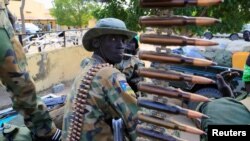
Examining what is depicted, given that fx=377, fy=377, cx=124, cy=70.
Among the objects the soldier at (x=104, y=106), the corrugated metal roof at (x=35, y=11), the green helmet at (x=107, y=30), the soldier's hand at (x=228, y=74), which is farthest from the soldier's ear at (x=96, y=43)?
the corrugated metal roof at (x=35, y=11)

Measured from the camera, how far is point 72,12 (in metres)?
36.1

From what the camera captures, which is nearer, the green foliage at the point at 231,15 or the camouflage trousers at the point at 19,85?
the camouflage trousers at the point at 19,85

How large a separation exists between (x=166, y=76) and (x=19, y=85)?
1.91 m

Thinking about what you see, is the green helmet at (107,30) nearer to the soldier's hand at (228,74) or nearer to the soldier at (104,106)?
the soldier at (104,106)

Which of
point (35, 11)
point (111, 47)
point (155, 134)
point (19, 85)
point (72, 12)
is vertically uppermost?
point (111, 47)

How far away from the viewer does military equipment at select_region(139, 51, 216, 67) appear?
1106 mm

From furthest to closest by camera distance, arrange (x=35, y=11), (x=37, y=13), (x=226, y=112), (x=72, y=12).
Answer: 1. (x=35, y=11)
2. (x=37, y=13)
3. (x=72, y=12)
4. (x=226, y=112)

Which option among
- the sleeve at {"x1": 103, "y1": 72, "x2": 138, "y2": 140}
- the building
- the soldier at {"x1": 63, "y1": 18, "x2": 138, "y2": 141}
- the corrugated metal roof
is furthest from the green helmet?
the corrugated metal roof

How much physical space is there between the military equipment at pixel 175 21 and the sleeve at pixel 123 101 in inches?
35.7

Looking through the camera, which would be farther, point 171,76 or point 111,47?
point 111,47

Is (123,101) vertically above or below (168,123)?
below

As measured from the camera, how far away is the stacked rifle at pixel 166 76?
1096 mm

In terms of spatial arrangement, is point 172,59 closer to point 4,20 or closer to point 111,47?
point 111,47

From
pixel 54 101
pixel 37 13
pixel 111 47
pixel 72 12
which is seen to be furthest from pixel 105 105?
pixel 37 13
